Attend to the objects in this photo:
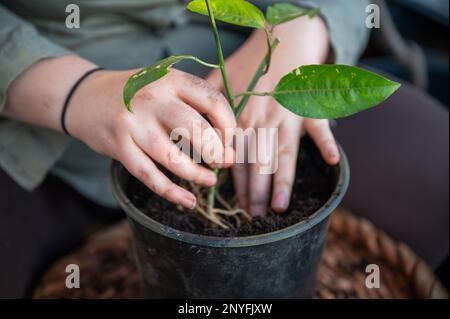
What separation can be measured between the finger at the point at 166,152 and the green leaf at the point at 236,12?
4.3 inches

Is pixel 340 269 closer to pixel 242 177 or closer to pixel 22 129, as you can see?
pixel 242 177

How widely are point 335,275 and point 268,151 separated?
8.0 inches

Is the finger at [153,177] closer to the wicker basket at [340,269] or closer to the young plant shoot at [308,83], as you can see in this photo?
the young plant shoot at [308,83]

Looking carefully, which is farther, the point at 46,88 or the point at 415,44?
the point at 415,44

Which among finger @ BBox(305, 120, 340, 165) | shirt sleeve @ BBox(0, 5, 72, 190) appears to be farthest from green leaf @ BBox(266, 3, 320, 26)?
shirt sleeve @ BBox(0, 5, 72, 190)

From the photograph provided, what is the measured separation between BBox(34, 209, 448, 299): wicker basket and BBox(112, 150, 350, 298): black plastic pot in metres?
0.12

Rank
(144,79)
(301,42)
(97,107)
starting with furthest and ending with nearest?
(301,42) < (97,107) < (144,79)

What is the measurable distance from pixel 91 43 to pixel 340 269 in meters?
0.43

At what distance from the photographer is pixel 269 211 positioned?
54 centimetres

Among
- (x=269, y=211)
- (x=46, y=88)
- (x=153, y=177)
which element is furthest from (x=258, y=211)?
(x=46, y=88)

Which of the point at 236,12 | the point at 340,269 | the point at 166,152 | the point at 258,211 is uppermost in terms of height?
the point at 236,12

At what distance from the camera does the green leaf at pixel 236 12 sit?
17.0 inches

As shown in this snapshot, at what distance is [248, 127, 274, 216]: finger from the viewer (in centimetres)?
55

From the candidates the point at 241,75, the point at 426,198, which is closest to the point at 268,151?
the point at 241,75
